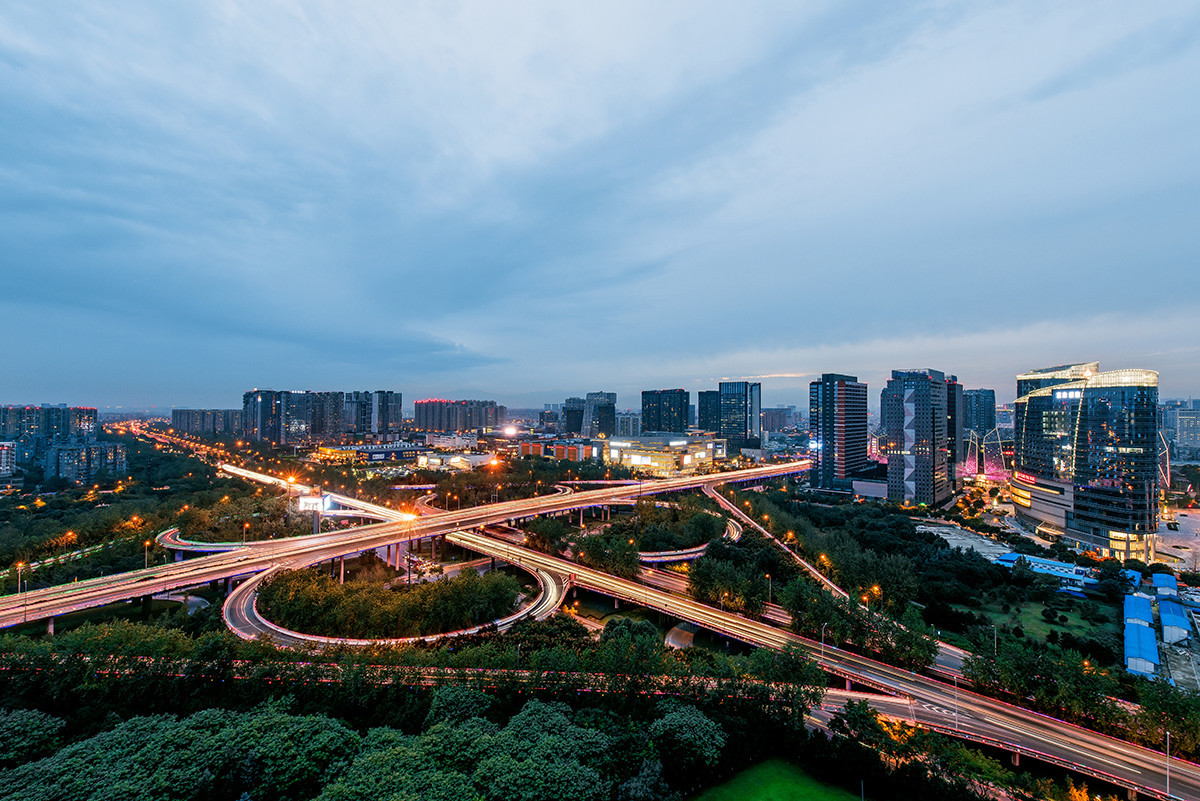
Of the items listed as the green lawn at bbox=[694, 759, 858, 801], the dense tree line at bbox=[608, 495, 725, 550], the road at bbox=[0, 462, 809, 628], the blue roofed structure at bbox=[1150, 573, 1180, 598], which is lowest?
the green lawn at bbox=[694, 759, 858, 801]

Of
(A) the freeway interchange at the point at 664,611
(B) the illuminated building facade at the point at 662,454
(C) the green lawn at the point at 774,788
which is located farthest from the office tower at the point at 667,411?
(C) the green lawn at the point at 774,788

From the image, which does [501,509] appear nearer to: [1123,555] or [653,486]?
[653,486]

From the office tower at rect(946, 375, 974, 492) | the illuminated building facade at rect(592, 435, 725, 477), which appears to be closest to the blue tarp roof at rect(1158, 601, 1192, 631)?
the office tower at rect(946, 375, 974, 492)

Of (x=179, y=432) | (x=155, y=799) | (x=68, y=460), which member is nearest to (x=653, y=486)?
(x=155, y=799)

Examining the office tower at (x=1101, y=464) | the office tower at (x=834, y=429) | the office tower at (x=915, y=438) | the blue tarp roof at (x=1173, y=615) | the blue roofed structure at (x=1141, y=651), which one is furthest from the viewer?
the office tower at (x=834, y=429)

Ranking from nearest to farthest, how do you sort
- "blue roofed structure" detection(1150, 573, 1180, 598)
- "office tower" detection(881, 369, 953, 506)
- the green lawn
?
the green lawn < "blue roofed structure" detection(1150, 573, 1180, 598) < "office tower" detection(881, 369, 953, 506)

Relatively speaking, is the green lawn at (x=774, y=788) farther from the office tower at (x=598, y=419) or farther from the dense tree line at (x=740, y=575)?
the office tower at (x=598, y=419)

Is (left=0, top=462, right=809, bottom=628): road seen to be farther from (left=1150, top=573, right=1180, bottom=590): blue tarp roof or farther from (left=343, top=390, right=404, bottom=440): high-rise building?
(left=343, top=390, right=404, bottom=440): high-rise building
